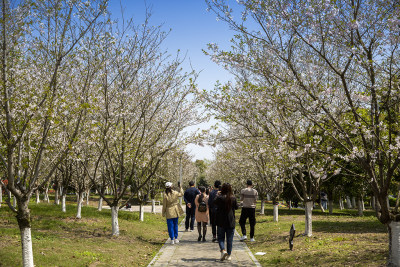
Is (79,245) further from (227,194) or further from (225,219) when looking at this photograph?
(227,194)

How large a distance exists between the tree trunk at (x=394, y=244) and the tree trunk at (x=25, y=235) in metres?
6.87

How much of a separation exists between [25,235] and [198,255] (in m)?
4.32

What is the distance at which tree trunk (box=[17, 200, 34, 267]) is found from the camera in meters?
6.38

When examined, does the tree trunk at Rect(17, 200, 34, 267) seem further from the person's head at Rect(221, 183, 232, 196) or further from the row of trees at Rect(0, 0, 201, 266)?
the person's head at Rect(221, 183, 232, 196)

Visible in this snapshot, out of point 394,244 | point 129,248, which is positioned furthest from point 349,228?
point 129,248

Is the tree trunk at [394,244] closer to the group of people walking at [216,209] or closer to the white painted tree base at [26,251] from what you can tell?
the group of people walking at [216,209]

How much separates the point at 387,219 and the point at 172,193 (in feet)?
20.2

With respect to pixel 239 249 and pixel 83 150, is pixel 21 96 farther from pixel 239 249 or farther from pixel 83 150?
pixel 239 249

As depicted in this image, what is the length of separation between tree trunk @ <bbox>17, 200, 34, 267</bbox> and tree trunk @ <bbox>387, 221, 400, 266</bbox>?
22.6ft

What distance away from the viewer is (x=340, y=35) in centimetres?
733

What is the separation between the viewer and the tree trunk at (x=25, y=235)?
638cm

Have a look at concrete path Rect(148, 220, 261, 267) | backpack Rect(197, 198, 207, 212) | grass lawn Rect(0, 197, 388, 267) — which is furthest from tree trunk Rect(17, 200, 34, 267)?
backpack Rect(197, 198, 207, 212)

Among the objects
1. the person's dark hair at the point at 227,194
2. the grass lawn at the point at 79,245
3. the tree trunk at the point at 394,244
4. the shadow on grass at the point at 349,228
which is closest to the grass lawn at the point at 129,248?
the grass lawn at the point at 79,245

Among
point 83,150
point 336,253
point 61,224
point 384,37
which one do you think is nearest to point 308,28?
point 384,37
